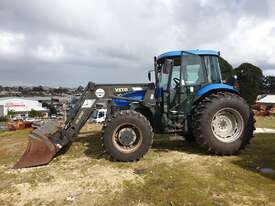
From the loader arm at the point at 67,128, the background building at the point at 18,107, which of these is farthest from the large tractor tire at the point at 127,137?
the background building at the point at 18,107

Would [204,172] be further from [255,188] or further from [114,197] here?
[114,197]

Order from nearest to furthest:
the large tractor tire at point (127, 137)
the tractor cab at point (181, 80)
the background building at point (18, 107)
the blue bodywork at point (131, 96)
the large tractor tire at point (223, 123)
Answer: the large tractor tire at point (127, 137), the large tractor tire at point (223, 123), the tractor cab at point (181, 80), the blue bodywork at point (131, 96), the background building at point (18, 107)

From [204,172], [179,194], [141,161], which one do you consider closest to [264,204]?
[179,194]

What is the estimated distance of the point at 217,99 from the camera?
27.3 ft

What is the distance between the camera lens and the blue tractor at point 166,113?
25.9 ft

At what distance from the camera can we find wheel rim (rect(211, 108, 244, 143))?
8461 mm

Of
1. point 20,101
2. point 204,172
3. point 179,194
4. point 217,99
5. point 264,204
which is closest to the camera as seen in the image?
point 264,204

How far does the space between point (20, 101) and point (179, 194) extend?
8224cm

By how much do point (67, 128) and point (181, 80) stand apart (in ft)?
9.89

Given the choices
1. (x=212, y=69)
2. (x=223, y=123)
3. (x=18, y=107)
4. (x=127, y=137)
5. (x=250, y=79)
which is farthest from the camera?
(x=18, y=107)

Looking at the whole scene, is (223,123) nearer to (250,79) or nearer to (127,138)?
(127,138)

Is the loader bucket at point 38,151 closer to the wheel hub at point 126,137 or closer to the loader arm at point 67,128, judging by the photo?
the loader arm at point 67,128

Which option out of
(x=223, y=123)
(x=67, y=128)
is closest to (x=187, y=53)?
(x=223, y=123)

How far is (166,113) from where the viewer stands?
8.80 m
